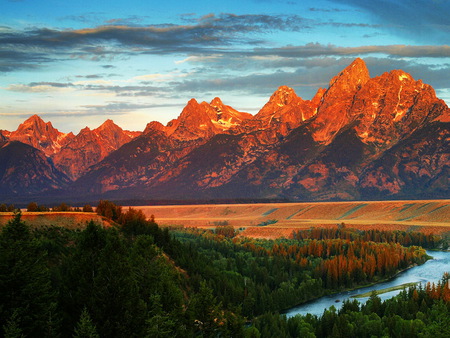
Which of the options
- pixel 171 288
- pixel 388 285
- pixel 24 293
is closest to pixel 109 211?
pixel 171 288

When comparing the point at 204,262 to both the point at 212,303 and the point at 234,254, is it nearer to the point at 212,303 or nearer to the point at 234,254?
the point at 234,254

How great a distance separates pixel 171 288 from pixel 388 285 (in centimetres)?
→ 7955

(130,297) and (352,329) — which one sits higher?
(130,297)

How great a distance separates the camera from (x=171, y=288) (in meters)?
99.9

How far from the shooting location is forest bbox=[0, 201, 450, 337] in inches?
2923

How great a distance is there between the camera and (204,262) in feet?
508

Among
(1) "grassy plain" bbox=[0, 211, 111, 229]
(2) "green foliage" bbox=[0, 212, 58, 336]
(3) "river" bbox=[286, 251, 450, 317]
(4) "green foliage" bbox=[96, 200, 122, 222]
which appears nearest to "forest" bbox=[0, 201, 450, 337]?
(2) "green foliage" bbox=[0, 212, 58, 336]

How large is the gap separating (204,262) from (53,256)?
5106 cm

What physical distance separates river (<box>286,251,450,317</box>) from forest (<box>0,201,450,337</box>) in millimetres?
2838

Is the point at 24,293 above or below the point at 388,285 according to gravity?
above

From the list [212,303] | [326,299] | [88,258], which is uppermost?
[88,258]

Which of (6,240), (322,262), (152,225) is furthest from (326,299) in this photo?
(6,240)

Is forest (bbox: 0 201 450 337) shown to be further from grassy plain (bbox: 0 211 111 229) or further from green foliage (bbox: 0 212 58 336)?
Answer: grassy plain (bbox: 0 211 111 229)

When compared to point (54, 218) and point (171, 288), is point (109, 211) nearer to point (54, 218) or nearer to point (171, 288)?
point (54, 218)
